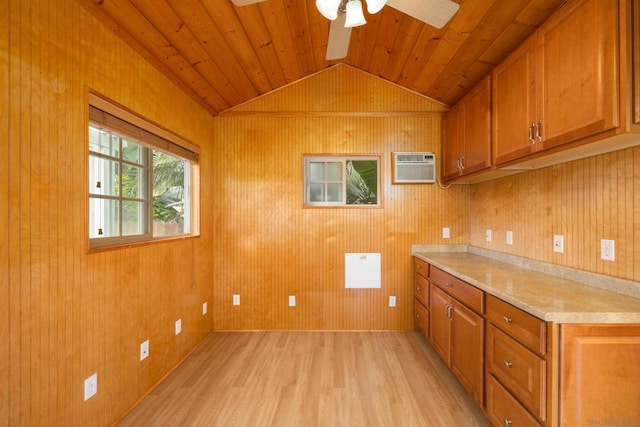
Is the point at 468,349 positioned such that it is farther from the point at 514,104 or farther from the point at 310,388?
the point at 514,104

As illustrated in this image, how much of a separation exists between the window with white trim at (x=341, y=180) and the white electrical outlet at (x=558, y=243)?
161 cm

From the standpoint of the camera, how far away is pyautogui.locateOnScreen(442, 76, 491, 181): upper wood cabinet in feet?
7.25

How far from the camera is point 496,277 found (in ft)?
6.22

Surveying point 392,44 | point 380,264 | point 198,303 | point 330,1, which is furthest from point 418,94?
point 198,303

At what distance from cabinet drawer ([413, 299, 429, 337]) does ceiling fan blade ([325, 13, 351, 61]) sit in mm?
2381

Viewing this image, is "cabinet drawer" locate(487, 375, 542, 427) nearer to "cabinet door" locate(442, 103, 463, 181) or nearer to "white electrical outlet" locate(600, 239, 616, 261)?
"white electrical outlet" locate(600, 239, 616, 261)

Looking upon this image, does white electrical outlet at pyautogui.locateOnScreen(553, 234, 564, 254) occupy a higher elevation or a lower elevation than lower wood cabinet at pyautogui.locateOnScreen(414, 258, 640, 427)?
higher

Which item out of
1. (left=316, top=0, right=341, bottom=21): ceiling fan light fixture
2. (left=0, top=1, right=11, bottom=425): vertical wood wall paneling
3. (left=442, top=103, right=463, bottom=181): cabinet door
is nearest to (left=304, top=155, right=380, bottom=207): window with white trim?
(left=442, top=103, right=463, bottom=181): cabinet door

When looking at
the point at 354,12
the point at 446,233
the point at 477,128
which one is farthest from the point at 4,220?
the point at 446,233

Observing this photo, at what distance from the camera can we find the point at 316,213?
3215 millimetres

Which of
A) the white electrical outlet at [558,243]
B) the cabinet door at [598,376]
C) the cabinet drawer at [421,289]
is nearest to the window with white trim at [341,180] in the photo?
the cabinet drawer at [421,289]

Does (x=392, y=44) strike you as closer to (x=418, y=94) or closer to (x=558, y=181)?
(x=418, y=94)

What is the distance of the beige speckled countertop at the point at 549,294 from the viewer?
1207 mm

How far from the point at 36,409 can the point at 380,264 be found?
8.95 ft
